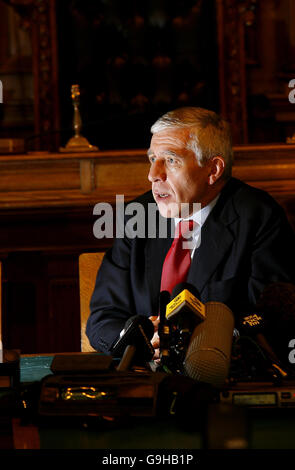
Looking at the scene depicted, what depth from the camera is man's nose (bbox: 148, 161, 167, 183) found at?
7.95 feet

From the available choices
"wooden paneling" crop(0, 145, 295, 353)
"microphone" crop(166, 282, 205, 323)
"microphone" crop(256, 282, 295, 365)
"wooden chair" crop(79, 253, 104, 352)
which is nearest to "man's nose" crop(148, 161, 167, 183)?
"wooden chair" crop(79, 253, 104, 352)

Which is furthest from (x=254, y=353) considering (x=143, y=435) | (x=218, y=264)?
(x=218, y=264)

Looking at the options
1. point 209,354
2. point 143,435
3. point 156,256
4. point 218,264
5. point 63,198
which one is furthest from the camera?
point 63,198

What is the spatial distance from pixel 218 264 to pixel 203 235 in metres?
0.11

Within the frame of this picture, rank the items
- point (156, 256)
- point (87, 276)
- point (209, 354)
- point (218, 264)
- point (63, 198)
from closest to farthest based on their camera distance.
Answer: point (209, 354), point (218, 264), point (156, 256), point (87, 276), point (63, 198)

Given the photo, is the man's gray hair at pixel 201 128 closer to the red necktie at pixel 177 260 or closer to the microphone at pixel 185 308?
the red necktie at pixel 177 260

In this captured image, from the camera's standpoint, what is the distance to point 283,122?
7.55m

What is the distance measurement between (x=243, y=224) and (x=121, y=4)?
5.37m

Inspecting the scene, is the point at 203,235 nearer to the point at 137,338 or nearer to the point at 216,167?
the point at 216,167

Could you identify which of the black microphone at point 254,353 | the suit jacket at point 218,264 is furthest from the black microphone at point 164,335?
the suit jacket at point 218,264

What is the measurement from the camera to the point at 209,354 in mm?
1500

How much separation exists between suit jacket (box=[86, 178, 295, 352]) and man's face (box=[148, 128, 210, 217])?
0.13 meters

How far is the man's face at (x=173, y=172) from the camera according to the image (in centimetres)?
242

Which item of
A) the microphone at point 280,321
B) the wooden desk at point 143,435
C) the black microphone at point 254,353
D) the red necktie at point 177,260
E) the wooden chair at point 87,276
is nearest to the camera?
the wooden desk at point 143,435
